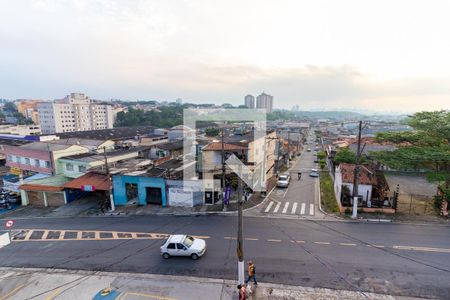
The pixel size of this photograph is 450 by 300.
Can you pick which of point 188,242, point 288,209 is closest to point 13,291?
point 188,242

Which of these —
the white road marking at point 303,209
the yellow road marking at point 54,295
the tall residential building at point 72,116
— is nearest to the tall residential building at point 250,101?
the tall residential building at point 72,116

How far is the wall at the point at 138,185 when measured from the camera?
86.4ft

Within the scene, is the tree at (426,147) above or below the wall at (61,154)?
above

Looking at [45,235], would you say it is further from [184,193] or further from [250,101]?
[250,101]

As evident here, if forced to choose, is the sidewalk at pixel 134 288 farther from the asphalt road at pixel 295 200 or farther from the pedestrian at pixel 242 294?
the asphalt road at pixel 295 200

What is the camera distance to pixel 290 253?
16.4m

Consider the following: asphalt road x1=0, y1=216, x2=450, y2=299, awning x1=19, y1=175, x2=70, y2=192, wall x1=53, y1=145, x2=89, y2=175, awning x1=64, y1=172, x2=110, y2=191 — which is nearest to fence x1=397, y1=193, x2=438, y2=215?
asphalt road x1=0, y1=216, x2=450, y2=299

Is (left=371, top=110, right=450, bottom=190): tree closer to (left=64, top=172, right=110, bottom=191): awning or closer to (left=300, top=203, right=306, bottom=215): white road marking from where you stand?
(left=300, top=203, right=306, bottom=215): white road marking

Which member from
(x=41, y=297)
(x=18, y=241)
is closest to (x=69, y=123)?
(x=18, y=241)

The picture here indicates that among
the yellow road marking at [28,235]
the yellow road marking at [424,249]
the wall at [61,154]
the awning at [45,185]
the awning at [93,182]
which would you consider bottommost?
the yellow road marking at [28,235]

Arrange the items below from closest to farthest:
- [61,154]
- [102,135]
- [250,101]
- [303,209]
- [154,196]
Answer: [303,209], [154,196], [61,154], [102,135], [250,101]

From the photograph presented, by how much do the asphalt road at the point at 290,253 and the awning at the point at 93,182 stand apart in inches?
225

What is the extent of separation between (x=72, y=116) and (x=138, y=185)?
103261mm

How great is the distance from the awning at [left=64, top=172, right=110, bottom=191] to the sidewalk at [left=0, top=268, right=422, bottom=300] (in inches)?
496
